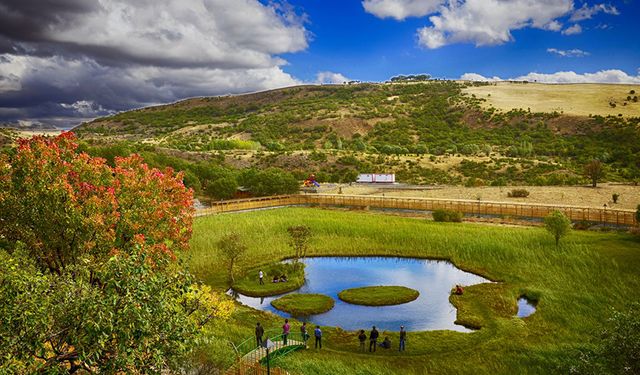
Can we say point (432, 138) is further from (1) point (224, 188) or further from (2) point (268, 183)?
(1) point (224, 188)

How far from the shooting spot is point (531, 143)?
124 m

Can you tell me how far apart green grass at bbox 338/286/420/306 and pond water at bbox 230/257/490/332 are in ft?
1.52

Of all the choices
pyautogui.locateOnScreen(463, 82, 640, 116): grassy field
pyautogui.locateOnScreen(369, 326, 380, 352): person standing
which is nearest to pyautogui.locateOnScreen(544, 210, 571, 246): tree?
pyautogui.locateOnScreen(369, 326, 380, 352): person standing

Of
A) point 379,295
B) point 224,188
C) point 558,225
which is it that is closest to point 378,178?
point 224,188

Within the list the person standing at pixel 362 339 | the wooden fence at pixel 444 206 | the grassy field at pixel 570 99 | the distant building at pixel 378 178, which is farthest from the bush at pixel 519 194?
the grassy field at pixel 570 99

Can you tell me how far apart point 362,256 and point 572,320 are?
66.4 ft

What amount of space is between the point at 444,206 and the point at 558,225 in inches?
766

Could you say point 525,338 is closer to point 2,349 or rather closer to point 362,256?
point 362,256

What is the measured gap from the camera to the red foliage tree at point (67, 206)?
19.5m

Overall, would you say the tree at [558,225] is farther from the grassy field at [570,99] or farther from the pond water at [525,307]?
the grassy field at [570,99]

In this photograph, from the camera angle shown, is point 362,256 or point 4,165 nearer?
point 4,165

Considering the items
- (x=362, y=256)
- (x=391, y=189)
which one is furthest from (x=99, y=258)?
(x=391, y=189)

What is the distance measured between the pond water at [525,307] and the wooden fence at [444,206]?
2286cm

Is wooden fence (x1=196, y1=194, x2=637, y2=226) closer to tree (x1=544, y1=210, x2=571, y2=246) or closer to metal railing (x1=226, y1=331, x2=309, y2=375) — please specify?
tree (x1=544, y1=210, x2=571, y2=246)
